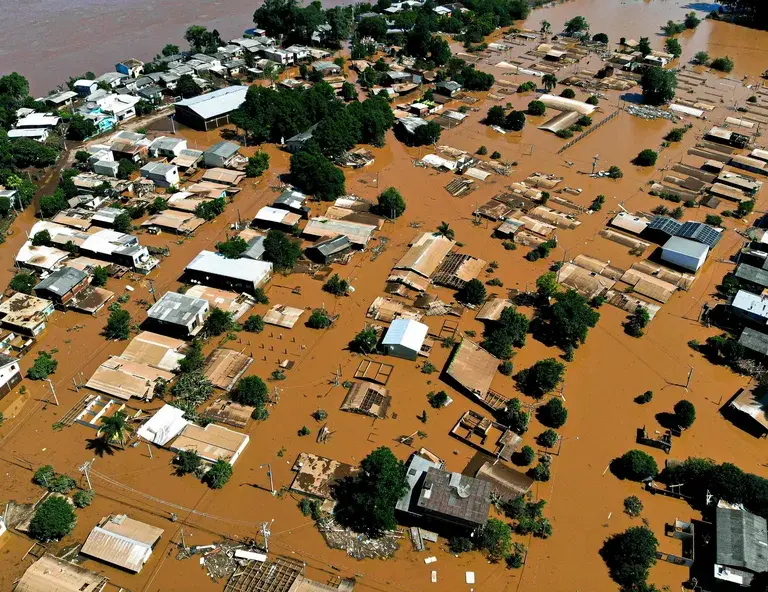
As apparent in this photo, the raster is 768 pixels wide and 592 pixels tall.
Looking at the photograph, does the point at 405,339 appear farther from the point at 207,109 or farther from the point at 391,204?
the point at 207,109

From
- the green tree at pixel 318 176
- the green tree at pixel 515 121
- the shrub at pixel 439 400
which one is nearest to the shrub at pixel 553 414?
the shrub at pixel 439 400

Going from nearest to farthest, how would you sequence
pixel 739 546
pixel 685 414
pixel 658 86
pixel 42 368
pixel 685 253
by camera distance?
pixel 739 546
pixel 685 414
pixel 42 368
pixel 685 253
pixel 658 86

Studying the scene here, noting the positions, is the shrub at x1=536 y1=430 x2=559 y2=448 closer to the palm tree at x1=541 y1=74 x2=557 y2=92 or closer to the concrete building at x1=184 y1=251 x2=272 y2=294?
the concrete building at x1=184 y1=251 x2=272 y2=294

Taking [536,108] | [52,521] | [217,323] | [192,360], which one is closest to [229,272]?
[217,323]

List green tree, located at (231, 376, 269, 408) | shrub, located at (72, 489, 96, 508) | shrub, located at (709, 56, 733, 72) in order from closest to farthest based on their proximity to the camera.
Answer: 1. shrub, located at (72, 489, 96, 508)
2. green tree, located at (231, 376, 269, 408)
3. shrub, located at (709, 56, 733, 72)

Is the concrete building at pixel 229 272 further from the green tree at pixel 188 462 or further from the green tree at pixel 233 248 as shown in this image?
the green tree at pixel 188 462

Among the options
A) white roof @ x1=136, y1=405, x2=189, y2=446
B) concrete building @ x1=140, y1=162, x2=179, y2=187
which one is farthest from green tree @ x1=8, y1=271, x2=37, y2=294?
white roof @ x1=136, y1=405, x2=189, y2=446
